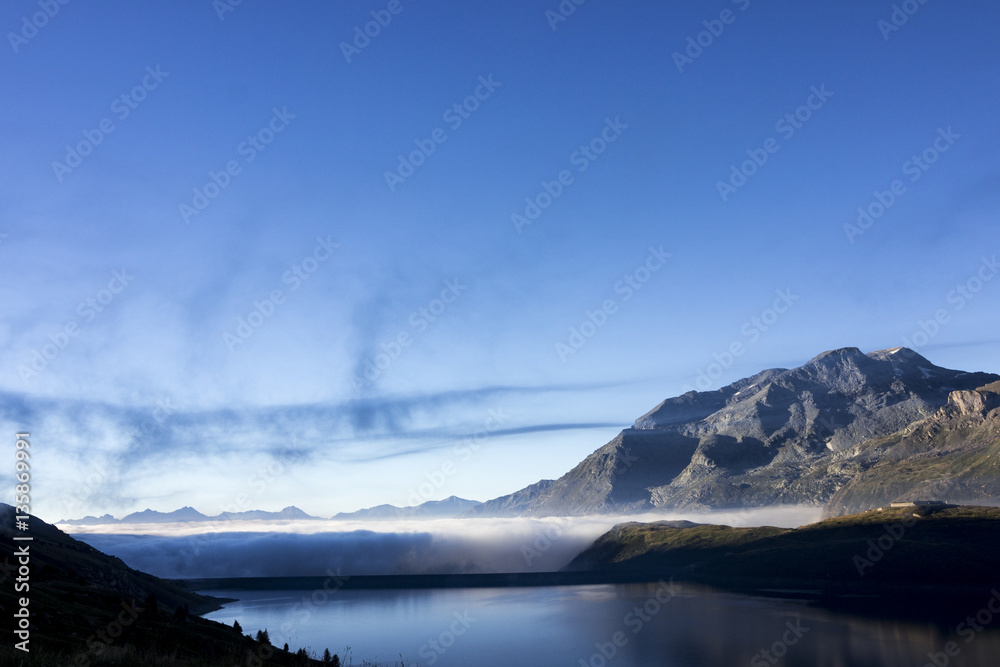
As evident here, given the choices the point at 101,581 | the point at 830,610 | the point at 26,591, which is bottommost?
the point at 830,610

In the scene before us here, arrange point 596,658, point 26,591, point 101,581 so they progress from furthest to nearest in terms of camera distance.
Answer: point 101,581
point 596,658
point 26,591

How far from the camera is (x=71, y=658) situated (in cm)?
3241

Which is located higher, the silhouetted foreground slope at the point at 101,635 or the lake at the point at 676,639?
the silhouetted foreground slope at the point at 101,635

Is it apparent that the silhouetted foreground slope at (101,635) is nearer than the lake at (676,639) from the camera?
Yes

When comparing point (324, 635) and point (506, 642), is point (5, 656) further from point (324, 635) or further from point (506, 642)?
point (324, 635)

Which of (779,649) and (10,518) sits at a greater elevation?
(10,518)

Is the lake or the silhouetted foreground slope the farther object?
the lake

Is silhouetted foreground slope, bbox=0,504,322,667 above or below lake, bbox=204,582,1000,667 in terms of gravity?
above

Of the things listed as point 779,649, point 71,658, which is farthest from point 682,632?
point 71,658

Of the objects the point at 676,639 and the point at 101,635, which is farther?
the point at 676,639

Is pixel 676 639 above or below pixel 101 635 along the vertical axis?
below

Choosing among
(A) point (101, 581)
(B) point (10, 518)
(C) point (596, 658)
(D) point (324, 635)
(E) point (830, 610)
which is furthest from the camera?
(E) point (830, 610)

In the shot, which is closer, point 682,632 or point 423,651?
point 423,651

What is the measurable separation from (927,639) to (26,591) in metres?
154
